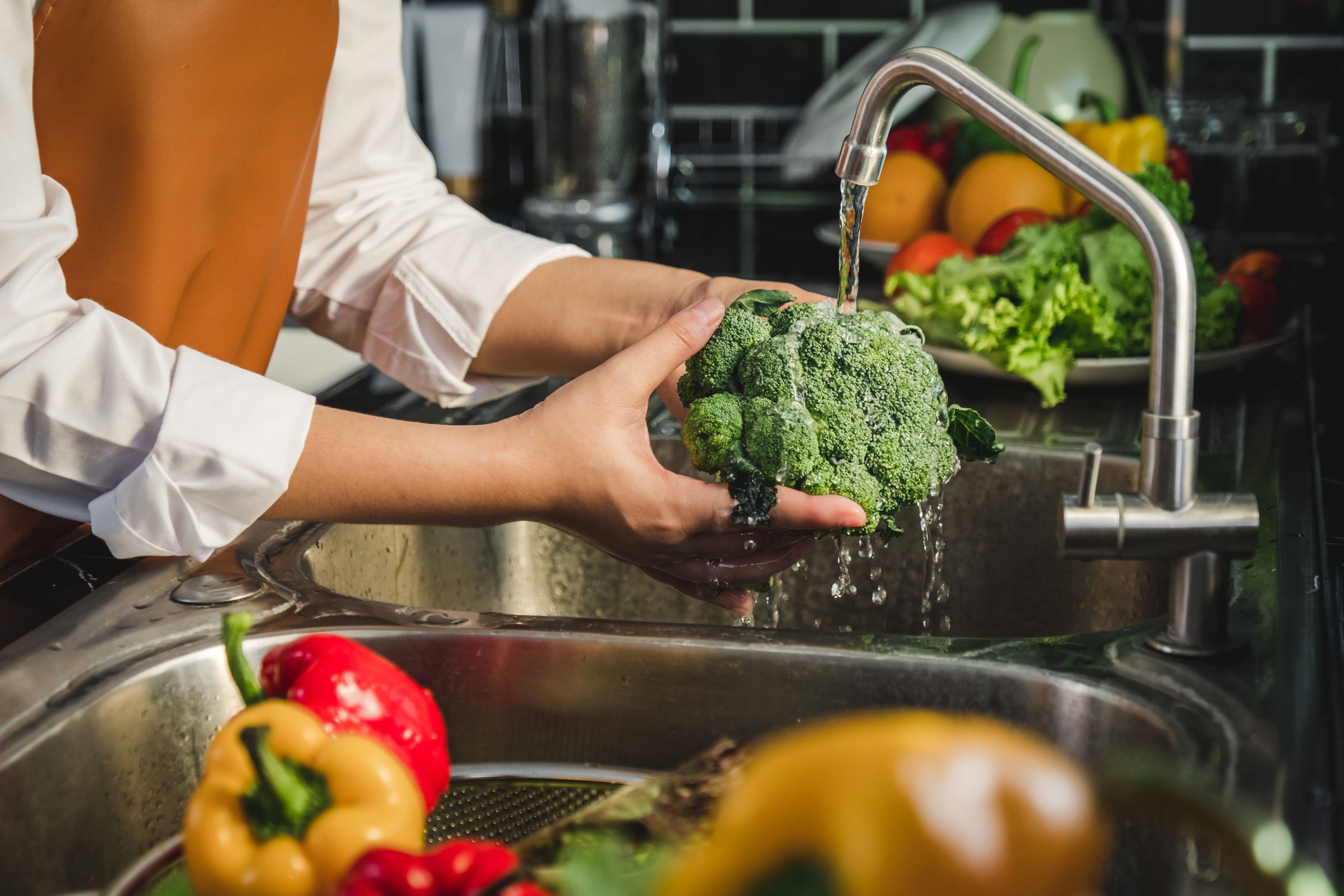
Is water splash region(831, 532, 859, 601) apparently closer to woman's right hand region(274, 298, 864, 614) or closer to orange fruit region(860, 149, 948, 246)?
woman's right hand region(274, 298, 864, 614)

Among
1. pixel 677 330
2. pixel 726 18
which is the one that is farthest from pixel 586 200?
pixel 677 330

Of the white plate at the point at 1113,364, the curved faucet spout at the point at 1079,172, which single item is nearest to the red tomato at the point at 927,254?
the white plate at the point at 1113,364

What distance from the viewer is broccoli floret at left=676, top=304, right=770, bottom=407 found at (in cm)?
80

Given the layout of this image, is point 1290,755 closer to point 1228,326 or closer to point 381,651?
point 381,651

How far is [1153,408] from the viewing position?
66cm

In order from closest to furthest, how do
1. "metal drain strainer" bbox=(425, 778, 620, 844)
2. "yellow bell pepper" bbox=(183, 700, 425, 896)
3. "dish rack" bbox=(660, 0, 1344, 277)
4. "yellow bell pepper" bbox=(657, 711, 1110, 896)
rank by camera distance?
"yellow bell pepper" bbox=(657, 711, 1110, 896), "yellow bell pepper" bbox=(183, 700, 425, 896), "metal drain strainer" bbox=(425, 778, 620, 844), "dish rack" bbox=(660, 0, 1344, 277)

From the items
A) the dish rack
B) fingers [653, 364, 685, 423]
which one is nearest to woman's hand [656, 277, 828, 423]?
fingers [653, 364, 685, 423]

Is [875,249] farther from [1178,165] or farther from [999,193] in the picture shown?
[1178,165]

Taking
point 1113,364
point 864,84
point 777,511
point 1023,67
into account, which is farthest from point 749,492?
point 1023,67

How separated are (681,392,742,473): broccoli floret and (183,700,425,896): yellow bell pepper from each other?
0.36 m

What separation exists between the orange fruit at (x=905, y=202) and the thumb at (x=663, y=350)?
0.96m

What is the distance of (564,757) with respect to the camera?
30.0 inches

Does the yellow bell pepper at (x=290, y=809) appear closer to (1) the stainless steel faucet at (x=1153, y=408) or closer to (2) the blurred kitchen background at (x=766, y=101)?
(1) the stainless steel faucet at (x=1153, y=408)

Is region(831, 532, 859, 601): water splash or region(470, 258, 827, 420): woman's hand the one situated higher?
region(470, 258, 827, 420): woman's hand
